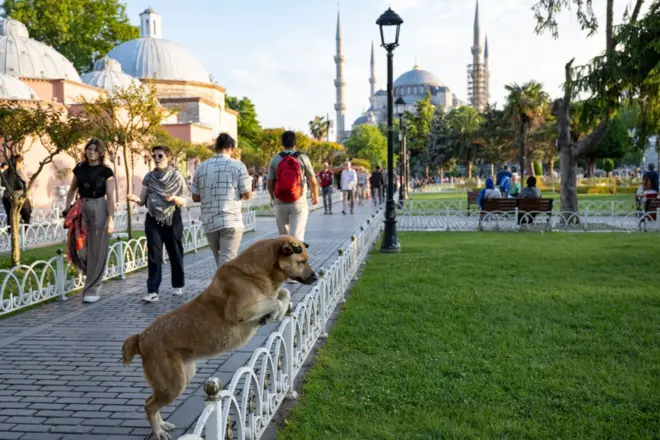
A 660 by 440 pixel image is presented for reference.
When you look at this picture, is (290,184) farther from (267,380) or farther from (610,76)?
(610,76)


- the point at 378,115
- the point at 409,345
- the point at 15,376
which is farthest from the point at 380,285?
the point at 378,115

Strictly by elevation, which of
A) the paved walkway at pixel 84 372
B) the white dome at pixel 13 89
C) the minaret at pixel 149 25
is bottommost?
the paved walkway at pixel 84 372

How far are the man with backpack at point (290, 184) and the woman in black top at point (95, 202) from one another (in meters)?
1.73

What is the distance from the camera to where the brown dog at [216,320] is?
3.02 metres

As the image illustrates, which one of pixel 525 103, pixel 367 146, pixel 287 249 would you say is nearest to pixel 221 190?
pixel 287 249

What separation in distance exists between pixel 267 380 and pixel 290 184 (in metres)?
3.33

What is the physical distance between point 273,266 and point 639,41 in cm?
1154

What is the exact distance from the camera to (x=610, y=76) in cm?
1389

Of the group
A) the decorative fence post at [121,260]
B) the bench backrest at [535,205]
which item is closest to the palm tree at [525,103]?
the bench backrest at [535,205]

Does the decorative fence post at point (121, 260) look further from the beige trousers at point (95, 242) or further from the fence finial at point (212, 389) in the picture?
the fence finial at point (212, 389)

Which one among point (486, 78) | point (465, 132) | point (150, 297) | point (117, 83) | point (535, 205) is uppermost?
point (486, 78)

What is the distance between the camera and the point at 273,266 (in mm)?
3223

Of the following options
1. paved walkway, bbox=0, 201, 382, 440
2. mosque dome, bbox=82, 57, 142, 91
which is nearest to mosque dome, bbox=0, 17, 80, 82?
mosque dome, bbox=82, 57, 142, 91

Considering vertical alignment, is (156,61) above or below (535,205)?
above
